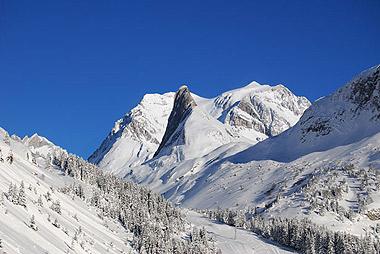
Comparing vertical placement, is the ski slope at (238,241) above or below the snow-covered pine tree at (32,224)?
above

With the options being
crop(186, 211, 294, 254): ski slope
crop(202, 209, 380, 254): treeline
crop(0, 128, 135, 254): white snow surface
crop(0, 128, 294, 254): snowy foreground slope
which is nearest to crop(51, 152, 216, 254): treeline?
crop(0, 128, 294, 254): snowy foreground slope

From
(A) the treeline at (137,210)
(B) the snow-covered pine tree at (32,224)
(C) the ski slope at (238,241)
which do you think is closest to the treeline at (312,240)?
(C) the ski slope at (238,241)

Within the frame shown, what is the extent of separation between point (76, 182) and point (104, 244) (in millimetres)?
35742

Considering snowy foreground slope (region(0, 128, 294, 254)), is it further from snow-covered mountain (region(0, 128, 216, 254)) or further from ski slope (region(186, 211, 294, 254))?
ski slope (region(186, 211, 294, 254))

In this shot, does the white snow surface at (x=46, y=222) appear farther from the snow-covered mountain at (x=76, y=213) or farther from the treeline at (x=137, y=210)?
the treeline at (x=137, y=210)

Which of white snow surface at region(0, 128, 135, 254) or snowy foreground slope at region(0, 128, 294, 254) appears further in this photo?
snowy foreground slope at region(0, 128, 294, 254)

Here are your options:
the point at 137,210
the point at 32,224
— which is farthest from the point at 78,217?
the point at 137,210

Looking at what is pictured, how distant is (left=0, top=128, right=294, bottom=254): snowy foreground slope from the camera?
5684 centimetres

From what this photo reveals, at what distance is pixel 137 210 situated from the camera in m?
102

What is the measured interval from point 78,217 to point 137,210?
2398 cm

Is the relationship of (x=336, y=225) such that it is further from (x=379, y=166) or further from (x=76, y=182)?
(x=76, y=182)

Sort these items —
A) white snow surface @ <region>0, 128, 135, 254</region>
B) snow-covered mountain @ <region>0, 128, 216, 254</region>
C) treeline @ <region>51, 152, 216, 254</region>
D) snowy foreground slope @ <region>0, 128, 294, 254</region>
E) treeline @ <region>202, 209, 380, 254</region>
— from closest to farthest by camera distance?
1. white snow surface @ <region>0, 128, 135, 254</region>
2. snow-covered mountain @ <region>0, 128, 216, 254</region>
3. snowy foreground slope @ <region>0, 128, 294, 254</region>
4. treeline @ <region>51, 152, 216, 254</region>
5. treeline @ <region>202, 209, 380, 254</region>

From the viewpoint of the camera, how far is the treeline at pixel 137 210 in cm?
8936

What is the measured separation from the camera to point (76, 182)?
10525 cm
